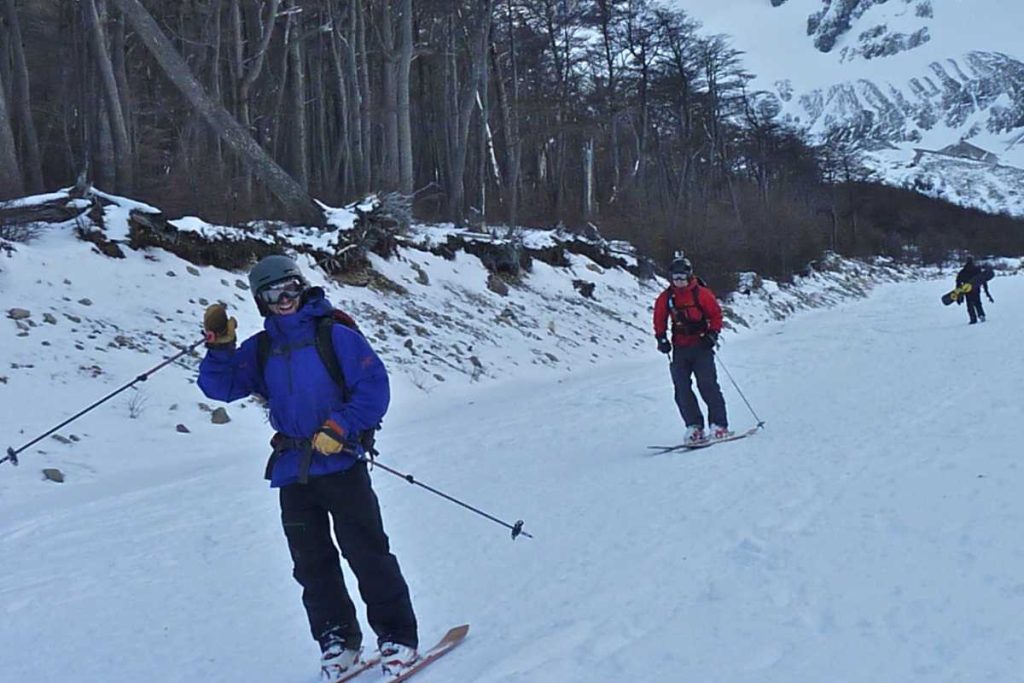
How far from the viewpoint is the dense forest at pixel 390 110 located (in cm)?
1897

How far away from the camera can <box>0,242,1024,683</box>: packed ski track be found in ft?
13.0

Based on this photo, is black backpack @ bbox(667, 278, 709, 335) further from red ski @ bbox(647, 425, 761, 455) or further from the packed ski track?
the packed ski track

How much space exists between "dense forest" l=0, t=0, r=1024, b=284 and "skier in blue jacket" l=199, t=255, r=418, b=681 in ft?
35.6

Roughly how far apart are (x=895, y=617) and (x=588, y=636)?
4.22ft

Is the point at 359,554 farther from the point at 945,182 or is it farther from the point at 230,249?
the point at 945,182

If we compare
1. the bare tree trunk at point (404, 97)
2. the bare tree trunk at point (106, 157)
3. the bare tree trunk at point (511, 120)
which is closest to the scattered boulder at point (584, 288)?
the bare tree trunk at point (511, 120)

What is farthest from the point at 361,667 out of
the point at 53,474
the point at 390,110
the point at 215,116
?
the point at 390,110

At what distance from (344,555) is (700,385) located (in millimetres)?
5803

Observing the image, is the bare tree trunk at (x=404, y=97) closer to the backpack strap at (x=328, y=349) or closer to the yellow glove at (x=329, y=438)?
the backpack strap at (x=328, y=349)

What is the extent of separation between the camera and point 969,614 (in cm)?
391

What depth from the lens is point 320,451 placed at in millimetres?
3957

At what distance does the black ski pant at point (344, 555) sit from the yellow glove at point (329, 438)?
0.67 feet

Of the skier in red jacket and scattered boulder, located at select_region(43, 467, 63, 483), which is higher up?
the skier in red jacket

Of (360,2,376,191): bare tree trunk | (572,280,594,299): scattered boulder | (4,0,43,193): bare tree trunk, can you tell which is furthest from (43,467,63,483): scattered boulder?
(4,0,43,193): bare tree trunk
